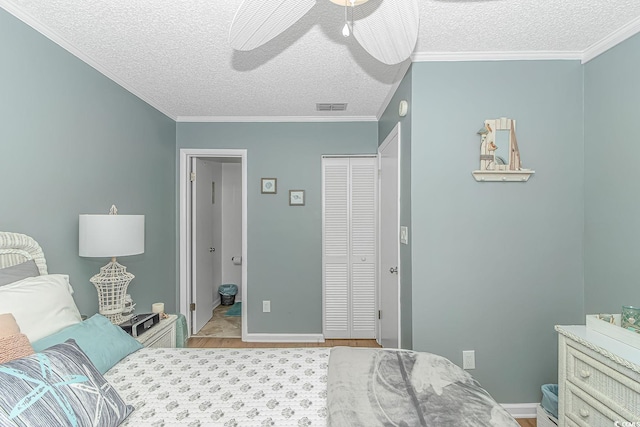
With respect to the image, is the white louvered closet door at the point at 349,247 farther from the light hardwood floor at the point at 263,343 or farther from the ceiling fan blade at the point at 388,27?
the ceiling fan blade at the point at 388,27

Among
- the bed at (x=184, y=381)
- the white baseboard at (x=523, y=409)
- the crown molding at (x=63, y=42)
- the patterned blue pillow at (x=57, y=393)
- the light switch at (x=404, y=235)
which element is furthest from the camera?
the light switch at (x=404, y=235)

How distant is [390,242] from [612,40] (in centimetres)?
202

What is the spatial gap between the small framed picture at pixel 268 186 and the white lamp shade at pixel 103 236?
170 centimetres

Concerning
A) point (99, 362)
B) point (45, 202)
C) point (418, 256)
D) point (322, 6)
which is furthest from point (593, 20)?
point (45, 202)

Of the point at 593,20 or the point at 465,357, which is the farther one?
the point at 465,357

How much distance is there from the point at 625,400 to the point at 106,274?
115 inches

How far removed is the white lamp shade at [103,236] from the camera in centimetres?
185

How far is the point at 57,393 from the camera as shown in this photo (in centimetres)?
Result: 92

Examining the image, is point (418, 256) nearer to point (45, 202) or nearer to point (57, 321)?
point (57, 321)

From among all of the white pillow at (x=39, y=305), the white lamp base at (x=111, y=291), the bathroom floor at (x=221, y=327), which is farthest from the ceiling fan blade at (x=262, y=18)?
the bathroom floor at (x=221, y=327)

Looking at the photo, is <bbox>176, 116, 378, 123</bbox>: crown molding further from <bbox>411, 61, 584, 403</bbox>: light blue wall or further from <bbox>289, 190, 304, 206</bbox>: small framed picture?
<bbox>411, 61, 584, 403</bbox>: light blue wall

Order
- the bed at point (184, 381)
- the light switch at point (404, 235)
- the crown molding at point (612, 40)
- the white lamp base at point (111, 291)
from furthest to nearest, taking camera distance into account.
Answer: the light switch at point (404, 235) < the white lamp base at point (111, 291) < the crown molding at point (612, 40) < the bed at point (184, 381)

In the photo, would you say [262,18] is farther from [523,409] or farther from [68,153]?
[523,409]

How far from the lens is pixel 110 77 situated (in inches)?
92.7
